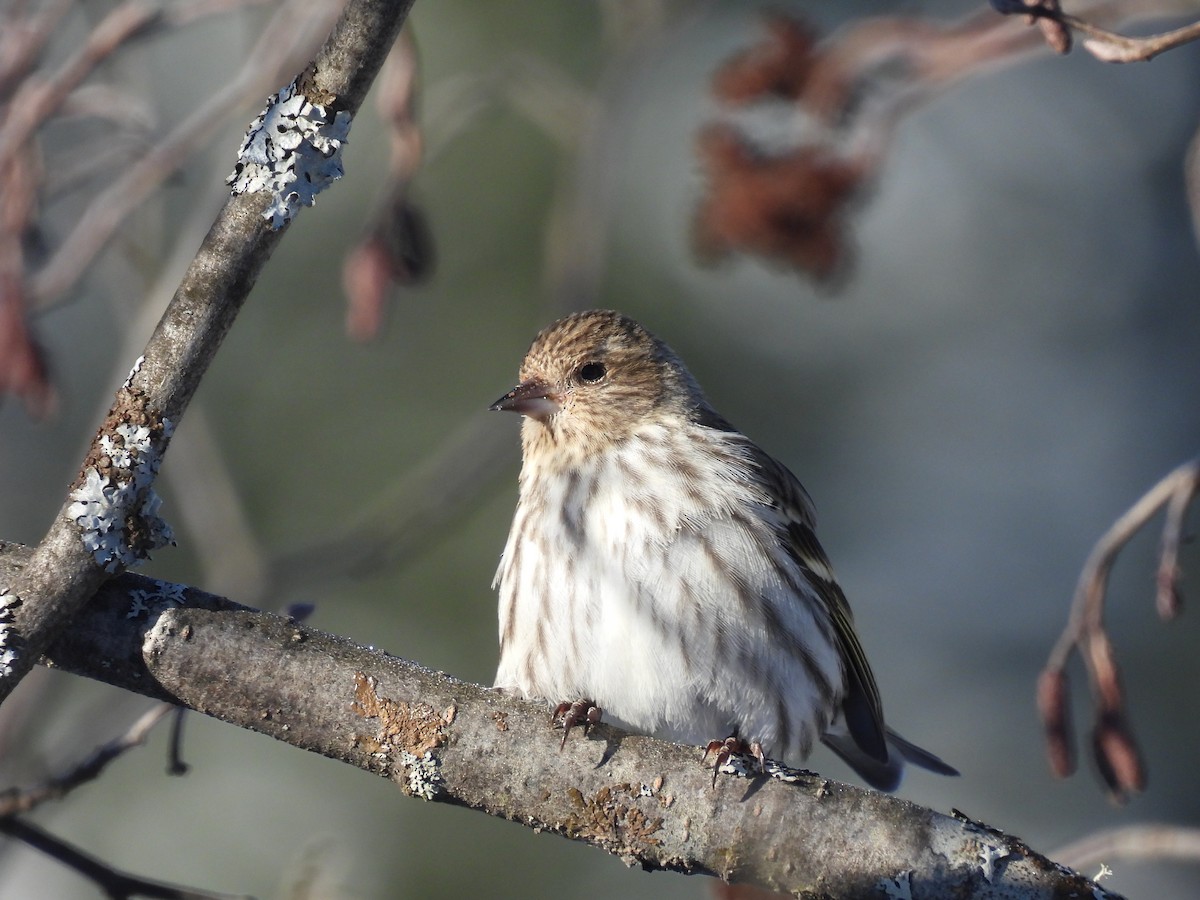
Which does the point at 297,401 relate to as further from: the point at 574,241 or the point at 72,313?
the point at 574,241

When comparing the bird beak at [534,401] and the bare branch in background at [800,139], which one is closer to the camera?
the bare branch in background at [800,139]

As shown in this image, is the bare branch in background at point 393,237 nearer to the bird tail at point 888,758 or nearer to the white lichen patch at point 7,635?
the white lichen patch at point 7,635

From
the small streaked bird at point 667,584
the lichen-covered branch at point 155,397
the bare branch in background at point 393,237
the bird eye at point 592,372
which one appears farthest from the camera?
the bird eye at point 592,372

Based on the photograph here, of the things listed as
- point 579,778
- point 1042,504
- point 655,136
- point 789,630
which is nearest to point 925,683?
point 1042,504

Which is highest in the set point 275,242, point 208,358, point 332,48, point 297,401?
point 297,401

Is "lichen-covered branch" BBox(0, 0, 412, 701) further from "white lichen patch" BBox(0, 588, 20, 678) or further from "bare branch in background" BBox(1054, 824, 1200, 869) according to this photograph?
"bare branch in background" BBox(1054, 824, 1200, 869)

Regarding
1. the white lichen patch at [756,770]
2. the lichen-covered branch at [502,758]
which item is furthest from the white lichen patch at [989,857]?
the white lichen patch at [756,770]

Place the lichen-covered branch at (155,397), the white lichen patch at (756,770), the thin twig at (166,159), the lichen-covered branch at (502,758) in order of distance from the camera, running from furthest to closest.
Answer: the thin twig at (166,159) < the white lichen patch at (756,770) < the lichen-covered branch at (502,758) < the lichen-covered branch at (155,397)

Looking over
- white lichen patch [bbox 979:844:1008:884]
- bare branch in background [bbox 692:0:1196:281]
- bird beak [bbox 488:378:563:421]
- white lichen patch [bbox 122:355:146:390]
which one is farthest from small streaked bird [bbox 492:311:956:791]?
white lichen patch [bbox 122:355:146:390]
